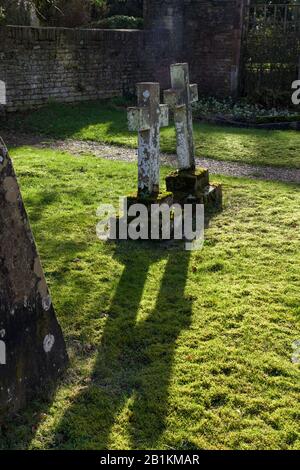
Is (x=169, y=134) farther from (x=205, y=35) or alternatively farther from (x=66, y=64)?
(x=205, y=35)

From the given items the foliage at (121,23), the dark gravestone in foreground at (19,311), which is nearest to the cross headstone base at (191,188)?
the dark gravestone in foreground at (19,311)

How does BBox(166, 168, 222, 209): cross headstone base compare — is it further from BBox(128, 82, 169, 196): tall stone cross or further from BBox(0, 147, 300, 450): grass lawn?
BBox(128, 82, 169, 196): tall stone cross

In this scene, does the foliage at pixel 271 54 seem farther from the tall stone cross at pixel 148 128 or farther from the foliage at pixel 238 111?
the tall stone cross at pixel 148 128

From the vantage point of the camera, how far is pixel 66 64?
39.7 feet

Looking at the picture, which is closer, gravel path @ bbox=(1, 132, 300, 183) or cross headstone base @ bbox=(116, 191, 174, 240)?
cross headstone base @ bbox=(116, 191, 174, 240)

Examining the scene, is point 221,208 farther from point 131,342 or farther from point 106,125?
point 106,125

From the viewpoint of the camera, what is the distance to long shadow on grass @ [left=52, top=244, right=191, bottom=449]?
2.58 meters

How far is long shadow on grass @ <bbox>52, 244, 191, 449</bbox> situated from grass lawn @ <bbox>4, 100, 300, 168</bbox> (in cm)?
459

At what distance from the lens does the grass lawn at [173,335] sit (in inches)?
102

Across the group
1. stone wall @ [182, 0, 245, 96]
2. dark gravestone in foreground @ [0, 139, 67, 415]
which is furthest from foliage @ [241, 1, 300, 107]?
dark gravestone in foreground @ [0, 139, 67, 415]

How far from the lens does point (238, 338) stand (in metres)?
3.39

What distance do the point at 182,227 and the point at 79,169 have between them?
2534 millimetres

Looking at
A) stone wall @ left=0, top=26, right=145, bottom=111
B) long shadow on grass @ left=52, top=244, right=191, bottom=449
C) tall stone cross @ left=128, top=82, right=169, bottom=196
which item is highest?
stone wall @ left=0, top=26, right=145, bottom=111

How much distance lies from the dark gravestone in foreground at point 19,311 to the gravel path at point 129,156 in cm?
505
